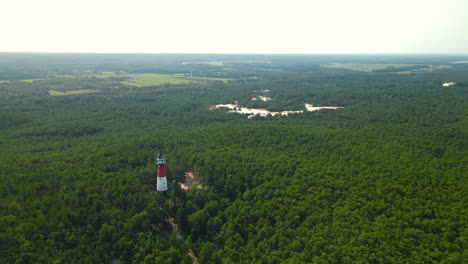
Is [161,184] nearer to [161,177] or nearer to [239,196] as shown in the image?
[161,177]

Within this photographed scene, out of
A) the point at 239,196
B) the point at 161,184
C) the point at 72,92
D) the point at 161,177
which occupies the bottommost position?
the point at 239,196

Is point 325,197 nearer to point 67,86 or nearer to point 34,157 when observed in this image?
point 34,157

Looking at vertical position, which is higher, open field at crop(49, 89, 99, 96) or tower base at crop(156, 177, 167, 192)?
open field at crop(49, 89, 99, 96)

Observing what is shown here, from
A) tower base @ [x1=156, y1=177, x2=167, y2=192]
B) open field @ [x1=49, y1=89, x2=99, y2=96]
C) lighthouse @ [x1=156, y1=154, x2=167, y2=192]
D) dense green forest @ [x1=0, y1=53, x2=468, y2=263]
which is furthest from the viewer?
open field @ [x1=49, y1=89, x2=99, y2=96]

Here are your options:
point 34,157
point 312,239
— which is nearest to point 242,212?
point 312,239

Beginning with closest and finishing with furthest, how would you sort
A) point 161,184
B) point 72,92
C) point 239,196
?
point 161,184, point 239,196, point 72,92

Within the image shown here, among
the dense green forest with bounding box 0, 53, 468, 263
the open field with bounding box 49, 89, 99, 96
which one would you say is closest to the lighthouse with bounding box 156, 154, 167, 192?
the dense green forest with bounding box 0, 53, 468, 263

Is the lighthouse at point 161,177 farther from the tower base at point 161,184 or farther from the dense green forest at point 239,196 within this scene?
the dense green forest at point 239,196

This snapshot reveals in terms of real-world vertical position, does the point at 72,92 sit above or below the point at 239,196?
above

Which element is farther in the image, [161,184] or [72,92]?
[72,92]

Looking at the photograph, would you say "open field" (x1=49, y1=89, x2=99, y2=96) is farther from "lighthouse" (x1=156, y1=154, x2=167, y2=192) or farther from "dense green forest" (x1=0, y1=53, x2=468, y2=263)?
"lighthouse" (x1=156, y1=154, x2=167, y2=192)

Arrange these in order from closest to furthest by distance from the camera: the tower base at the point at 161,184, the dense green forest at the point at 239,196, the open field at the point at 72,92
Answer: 1. the dense green forest at the point at 239,196
2. the tower base at the point at 161,184
3. the open field at the point at 72,92

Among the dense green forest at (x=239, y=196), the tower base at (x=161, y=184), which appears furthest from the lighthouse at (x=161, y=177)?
the dense green forest at (x=239, y=196)

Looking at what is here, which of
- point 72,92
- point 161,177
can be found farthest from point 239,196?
point 72,92
